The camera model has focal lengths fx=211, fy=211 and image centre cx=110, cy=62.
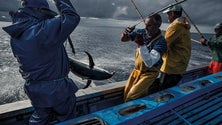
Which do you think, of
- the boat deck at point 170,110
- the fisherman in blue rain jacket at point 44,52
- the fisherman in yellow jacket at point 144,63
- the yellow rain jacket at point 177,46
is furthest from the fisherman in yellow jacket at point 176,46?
the fisherman in blue rain jacket at point 44,52

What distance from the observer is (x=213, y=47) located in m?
5.70

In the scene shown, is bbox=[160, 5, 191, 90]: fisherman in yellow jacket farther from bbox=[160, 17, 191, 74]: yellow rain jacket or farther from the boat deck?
the boat deck

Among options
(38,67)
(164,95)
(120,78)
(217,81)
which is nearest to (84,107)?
(164,95)

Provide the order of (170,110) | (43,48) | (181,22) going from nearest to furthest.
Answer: (43,48) → (170,110) → (181,22)

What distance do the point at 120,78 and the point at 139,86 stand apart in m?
12.6

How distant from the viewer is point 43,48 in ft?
7.07

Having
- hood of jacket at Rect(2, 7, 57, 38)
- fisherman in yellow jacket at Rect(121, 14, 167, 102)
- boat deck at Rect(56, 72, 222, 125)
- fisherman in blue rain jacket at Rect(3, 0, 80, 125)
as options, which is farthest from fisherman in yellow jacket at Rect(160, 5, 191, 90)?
hood of jacket at Rect(2, 7, 57, 38)

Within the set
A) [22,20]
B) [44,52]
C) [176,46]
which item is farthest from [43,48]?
[176,46]

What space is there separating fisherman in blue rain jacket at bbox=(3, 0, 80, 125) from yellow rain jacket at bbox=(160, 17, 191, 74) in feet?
6.87

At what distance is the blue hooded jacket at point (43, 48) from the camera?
2064mm

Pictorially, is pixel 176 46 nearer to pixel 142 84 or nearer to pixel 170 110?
pixel 142 84

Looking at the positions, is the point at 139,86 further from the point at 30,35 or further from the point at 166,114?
the point at 30,35

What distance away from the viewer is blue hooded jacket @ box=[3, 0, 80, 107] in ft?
6.77

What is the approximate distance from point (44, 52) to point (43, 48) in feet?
0.20
